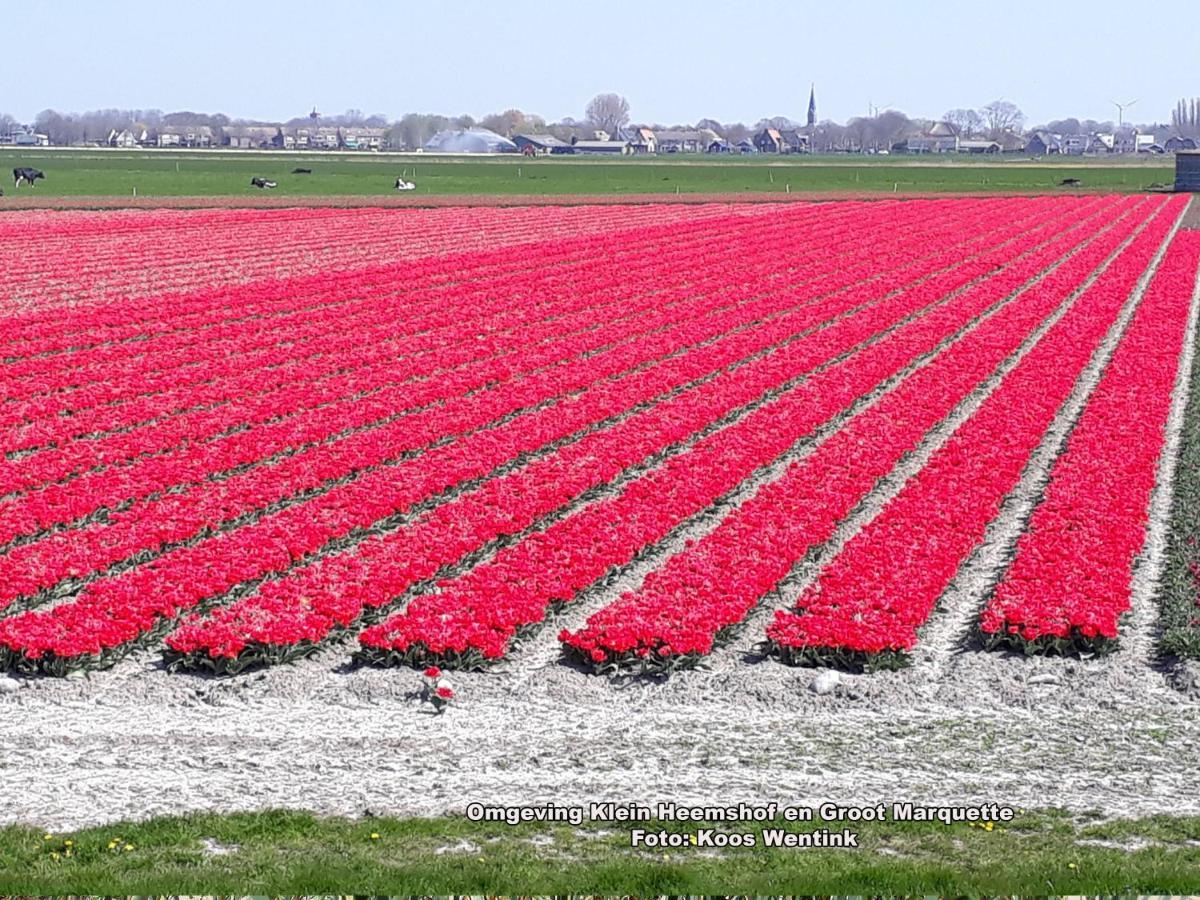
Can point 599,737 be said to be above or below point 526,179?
below

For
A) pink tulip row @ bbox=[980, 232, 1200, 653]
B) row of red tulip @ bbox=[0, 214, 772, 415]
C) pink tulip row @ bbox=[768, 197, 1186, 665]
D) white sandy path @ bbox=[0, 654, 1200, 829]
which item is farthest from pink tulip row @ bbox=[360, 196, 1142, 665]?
row of red tulip @ bbox=[0, 214, 772, 415]

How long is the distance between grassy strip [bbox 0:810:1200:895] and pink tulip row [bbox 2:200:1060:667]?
3.28 metres

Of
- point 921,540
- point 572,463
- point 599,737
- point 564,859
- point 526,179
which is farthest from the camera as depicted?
point 526,179

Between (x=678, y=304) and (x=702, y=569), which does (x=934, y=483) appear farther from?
(x=678, y=304)

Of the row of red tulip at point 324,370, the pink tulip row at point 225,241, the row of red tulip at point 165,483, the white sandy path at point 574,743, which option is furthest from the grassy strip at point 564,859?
the pink tulip row at point 225,241

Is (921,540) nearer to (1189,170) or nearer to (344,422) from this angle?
(344,422)

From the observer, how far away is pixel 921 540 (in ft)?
49.9

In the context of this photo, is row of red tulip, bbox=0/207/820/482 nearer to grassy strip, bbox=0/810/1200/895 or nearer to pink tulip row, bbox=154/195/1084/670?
pink tulip row, bbox=154/195/1084/670

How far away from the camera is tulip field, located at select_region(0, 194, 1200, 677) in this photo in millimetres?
12938

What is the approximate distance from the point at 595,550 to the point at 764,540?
5.46 feet

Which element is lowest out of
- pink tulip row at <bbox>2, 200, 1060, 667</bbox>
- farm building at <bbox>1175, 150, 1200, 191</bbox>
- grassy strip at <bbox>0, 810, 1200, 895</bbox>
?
grassy strip at <bbox>0, 810, 1200, 895</bbox>

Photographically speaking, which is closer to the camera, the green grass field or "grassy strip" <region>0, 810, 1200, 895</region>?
"grassy strip" <region>0, 810, 1200, 895</region>

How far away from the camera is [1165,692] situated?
12016 millimetres

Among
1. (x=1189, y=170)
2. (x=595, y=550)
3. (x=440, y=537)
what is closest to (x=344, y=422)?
(x=440, y=537)
